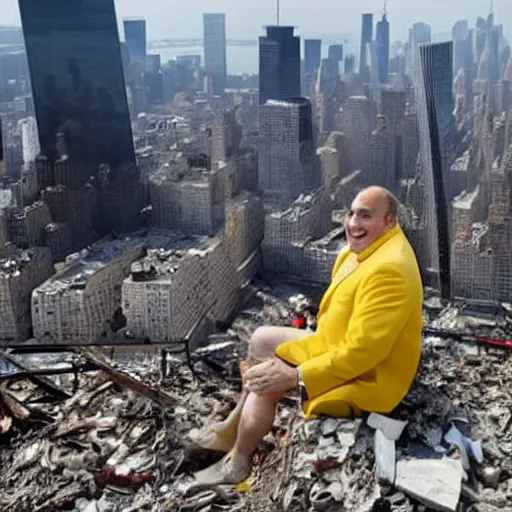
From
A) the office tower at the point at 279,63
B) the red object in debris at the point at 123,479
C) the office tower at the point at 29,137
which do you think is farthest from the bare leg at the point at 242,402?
the office tower at the point at 279,63

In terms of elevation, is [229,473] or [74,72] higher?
[229,473]

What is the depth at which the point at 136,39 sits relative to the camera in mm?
15969

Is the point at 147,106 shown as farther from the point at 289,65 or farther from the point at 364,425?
the point at 364,425

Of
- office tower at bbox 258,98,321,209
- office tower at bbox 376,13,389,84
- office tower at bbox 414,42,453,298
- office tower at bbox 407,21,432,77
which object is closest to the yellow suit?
office tower at bbox 414,42,453,298

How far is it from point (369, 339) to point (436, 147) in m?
9.45

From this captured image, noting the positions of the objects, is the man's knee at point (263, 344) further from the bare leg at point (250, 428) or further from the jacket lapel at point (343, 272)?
the jacket lapel at point (343, 272)

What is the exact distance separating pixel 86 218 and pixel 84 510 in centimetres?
871

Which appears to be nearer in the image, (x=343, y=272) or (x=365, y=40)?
(x=343, y=272)

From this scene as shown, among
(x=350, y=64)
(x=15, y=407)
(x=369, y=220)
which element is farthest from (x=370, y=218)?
(x=350, y=64)

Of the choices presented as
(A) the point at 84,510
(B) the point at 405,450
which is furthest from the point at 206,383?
(B) the point at 405,450

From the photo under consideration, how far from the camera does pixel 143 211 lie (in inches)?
400

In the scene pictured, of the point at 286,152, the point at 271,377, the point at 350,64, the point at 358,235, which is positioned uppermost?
the point at 358,235

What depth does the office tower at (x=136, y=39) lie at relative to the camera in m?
15.4

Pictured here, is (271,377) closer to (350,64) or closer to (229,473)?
(229,473)
